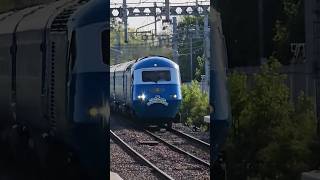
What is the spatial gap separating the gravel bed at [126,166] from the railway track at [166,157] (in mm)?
48

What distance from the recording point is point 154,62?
2.98 meters

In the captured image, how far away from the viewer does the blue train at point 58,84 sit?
9.13ft

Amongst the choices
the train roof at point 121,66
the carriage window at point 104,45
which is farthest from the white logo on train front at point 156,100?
the carriage window at point 104,45

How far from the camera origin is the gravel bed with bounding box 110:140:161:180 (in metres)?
2.90

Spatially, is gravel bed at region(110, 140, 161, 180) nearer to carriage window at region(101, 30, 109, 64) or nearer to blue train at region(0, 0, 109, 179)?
blue train at region(0, 0, 109, 179)

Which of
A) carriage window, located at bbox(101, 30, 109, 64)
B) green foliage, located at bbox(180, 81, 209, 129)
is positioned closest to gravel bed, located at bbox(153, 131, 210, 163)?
green foliage, located at bbox(180, 81, 209, 129)

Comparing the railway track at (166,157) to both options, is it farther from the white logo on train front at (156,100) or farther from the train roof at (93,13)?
the train roof at (93,13)

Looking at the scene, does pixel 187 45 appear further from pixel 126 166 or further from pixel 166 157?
pixel 126 166

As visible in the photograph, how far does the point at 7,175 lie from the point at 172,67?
3.93 ft

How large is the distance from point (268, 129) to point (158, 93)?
2.31 feet

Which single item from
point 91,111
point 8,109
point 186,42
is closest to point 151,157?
point 91,111

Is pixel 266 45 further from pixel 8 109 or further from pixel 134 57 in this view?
pixel 8 109

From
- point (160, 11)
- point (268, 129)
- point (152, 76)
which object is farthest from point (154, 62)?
point (268, 129)

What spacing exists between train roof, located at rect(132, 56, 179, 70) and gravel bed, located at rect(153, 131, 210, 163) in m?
0.40
